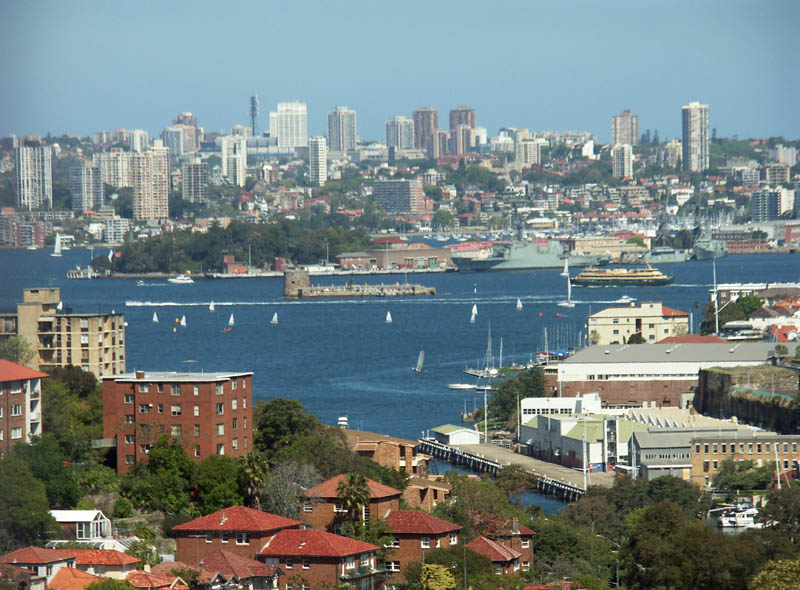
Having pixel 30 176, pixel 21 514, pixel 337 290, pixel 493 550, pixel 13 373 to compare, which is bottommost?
pixel 337 290

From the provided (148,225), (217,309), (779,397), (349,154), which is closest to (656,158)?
(349,154)

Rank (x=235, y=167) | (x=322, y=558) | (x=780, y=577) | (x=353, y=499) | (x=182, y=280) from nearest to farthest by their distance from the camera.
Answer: (x=780, y=577)
(x=322, y=558)
(x=353, y=499)
(x=182, y=280)
(x=235, y=167)

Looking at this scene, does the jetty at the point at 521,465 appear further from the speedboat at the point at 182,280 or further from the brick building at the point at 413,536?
the speedboat at the point at 182,280

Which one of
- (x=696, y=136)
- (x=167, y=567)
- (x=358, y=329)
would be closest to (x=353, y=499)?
(x=167, y=567)

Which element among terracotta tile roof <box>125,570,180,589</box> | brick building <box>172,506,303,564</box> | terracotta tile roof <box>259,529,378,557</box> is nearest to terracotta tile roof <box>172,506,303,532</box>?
brick building <box>172,506,303,564</box>

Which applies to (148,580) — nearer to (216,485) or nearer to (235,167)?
(216,485)

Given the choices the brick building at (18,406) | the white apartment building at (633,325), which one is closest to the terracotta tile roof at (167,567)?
the brick building at (18,406)

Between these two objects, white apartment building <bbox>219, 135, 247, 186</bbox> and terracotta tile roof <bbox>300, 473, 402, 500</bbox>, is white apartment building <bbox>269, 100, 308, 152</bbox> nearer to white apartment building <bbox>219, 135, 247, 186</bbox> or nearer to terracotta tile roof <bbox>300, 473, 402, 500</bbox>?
white apartment building <bbox>219, 135, 247, 186</bbox>
